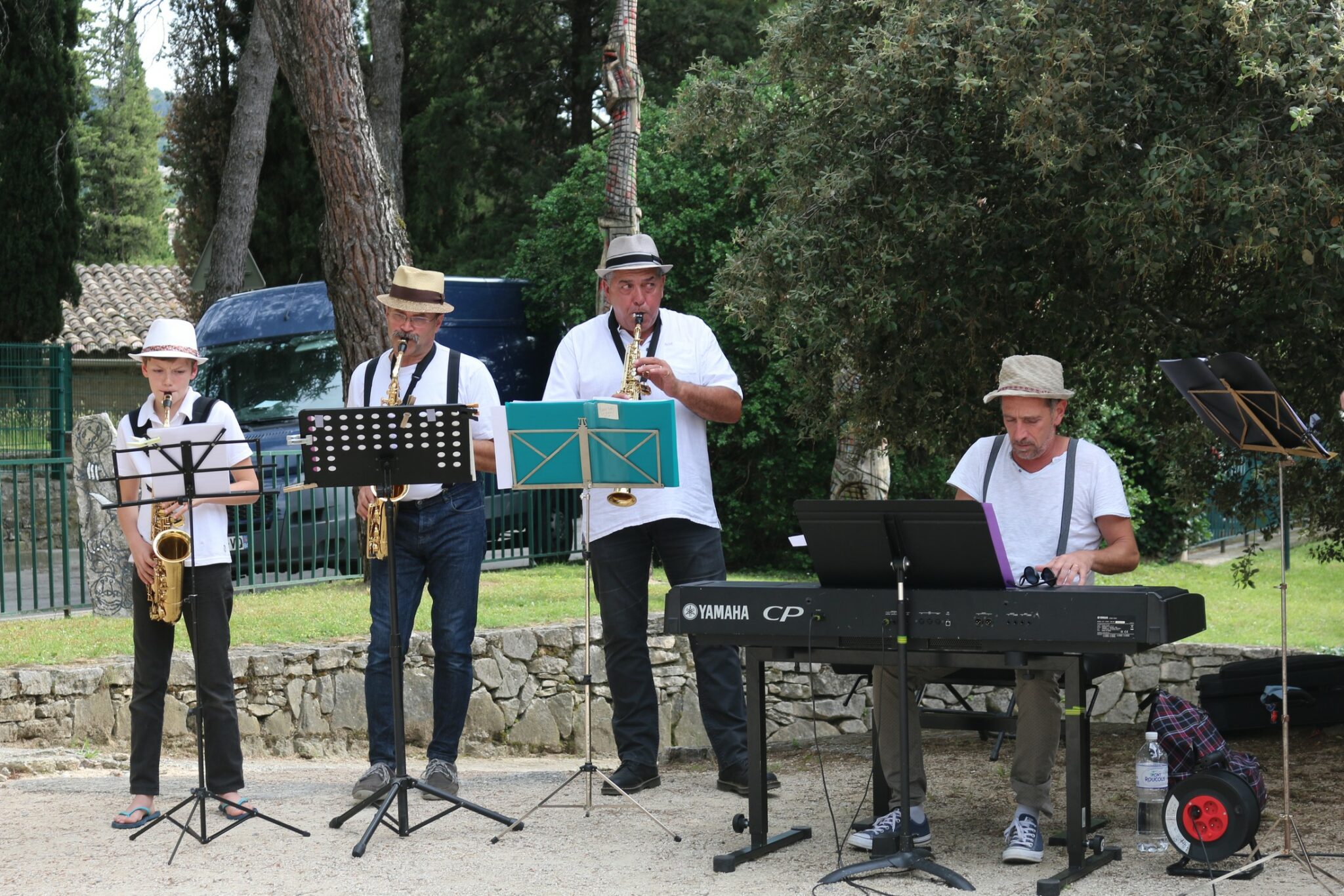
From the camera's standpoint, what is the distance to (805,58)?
725 cm

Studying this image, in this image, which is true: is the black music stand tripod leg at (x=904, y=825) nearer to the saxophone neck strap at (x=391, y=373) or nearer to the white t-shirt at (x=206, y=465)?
the saxophone neck strap at (x=391, y=373)

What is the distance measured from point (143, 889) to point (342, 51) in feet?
23.9

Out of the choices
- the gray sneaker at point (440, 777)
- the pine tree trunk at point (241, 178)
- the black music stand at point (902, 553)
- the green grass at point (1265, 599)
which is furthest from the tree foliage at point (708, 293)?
the black music stand at point (902, 553)

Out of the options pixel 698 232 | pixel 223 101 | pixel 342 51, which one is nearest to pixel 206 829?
pixel 342 51

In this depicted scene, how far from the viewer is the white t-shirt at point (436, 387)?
5.92m

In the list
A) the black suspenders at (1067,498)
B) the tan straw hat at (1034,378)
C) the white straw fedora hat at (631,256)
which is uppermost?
the white straw fedora hat at (631,256)

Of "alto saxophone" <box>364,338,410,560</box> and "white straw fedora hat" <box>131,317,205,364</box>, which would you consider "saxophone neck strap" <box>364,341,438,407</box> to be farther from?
"white straw fedora hat" <box>131,317,205,364</box>

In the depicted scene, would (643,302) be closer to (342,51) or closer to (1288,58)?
(1288,58)

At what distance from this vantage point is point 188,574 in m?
5.57

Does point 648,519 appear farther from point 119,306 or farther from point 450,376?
point 119,306

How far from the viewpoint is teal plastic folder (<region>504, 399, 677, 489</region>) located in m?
5.18

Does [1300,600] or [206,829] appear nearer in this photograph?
[206,829]

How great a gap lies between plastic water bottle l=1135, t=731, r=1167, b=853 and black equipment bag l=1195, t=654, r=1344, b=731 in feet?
7.33

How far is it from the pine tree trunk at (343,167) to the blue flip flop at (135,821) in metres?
5.29
